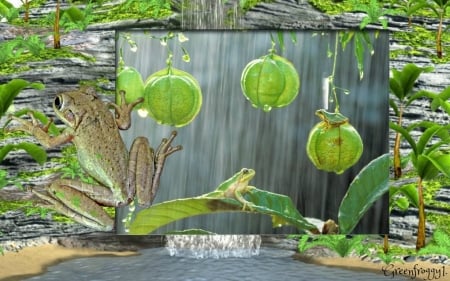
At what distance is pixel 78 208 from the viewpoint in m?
5.94

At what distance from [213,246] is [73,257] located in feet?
4.26

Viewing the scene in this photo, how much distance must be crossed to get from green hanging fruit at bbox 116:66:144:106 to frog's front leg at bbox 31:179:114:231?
2.73 ft

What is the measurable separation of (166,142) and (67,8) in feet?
4.92

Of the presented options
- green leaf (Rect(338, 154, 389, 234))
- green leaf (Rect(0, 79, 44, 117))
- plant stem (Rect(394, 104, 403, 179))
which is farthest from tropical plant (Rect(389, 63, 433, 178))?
green leaf (Rect(0, 79, 44, 117))

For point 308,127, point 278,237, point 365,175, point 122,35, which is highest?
point 122,35

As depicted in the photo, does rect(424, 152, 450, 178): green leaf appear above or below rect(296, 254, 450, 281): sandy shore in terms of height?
above

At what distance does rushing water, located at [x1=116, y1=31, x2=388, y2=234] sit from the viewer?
6.21m

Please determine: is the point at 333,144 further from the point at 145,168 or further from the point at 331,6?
the point at 145,168

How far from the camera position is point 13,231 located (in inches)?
242

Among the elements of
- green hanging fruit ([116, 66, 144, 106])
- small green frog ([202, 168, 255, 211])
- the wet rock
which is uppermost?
green hanging fruit ([116, 66, 144, 106])

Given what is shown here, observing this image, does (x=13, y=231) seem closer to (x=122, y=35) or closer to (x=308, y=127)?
(x=122, y=35)

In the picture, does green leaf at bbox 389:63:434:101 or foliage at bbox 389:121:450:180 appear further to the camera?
green leaf at bbox 389:63:434:101

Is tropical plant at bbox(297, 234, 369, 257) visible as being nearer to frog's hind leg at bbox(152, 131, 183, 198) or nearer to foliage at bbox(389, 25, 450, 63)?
frog's hind leg at bbox(152, 131, 183, 198)

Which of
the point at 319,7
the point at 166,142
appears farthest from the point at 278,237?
the point at 319,7
